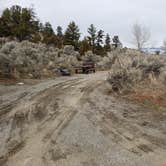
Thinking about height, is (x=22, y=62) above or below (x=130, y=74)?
above

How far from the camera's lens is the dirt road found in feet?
17.6

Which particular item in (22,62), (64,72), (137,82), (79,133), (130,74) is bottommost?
→ (79,133)

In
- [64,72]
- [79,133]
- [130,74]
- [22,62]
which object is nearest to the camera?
[79,133]

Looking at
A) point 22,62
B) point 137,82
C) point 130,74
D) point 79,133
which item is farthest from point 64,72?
point 79,133

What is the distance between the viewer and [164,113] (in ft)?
29.9

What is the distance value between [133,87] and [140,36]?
51.3 meters

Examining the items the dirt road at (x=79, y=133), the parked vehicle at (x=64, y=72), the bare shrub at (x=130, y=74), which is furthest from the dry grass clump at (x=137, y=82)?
the parked vehicle at (x=64, y=72)

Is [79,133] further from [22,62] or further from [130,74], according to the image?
[22,62]

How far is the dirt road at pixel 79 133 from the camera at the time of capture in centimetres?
538

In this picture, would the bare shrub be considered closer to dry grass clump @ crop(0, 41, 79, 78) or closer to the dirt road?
the dirt road

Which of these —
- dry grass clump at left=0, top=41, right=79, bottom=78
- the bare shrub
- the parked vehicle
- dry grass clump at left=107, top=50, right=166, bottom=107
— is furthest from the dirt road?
the parked vehicle

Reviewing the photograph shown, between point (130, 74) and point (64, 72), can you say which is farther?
point (64, 72)

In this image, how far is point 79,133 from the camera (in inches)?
275

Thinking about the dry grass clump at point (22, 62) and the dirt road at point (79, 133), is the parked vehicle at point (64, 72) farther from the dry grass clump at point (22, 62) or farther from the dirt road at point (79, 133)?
the dirt road at point (79, 133)
